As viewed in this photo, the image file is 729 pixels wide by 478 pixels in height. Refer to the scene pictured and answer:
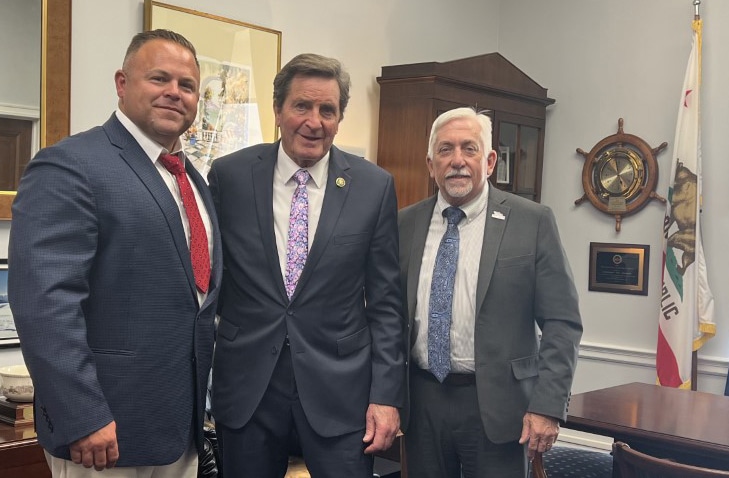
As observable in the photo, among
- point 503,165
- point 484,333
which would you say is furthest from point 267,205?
point 503,165

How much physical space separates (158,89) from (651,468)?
1.49 meters

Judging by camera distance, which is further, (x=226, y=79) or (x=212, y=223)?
(x=226, y=79)

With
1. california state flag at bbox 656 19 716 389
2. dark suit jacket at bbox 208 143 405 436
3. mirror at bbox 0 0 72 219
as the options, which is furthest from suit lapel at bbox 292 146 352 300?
california state flag at bbox 656 19 716 389

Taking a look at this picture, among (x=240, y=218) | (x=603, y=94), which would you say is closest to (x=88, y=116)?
(x=240, y=218)

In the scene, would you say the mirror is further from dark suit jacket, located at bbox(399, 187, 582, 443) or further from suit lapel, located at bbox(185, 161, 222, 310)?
dark suit jacket, located at bbox(399, 187, 582, 443)

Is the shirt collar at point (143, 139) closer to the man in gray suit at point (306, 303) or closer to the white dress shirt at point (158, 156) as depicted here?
the white dress shirt at point (158, 156)

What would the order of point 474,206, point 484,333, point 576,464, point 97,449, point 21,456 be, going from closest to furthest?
1. point 97,449
2. point 484,333
3. point 474,206
4. point 21,456
5. point 576,464

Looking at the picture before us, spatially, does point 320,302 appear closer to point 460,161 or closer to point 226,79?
point 460,161

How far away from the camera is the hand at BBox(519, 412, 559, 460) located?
217cm

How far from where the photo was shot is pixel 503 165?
4.89m

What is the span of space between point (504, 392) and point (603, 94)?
3.31m

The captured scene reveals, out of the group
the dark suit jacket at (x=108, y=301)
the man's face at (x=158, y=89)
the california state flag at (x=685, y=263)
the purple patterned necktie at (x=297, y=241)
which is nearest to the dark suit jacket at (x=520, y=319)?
→ the purple patterned necktie at (x=297, y=241)

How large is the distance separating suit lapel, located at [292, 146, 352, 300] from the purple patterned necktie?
0.08ft

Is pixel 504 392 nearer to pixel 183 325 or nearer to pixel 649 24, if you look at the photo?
pixel 183 325
